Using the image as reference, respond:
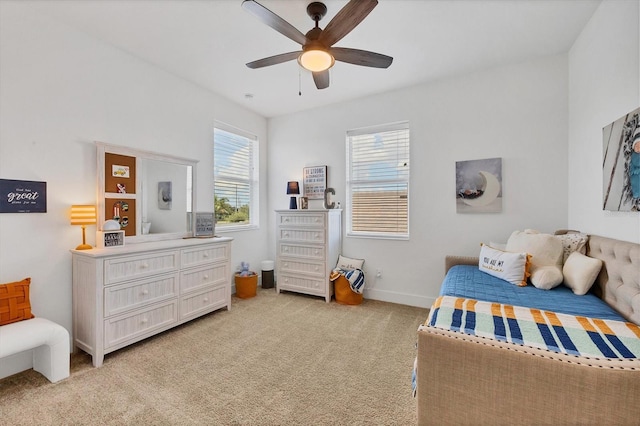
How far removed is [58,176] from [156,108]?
1.18 metres

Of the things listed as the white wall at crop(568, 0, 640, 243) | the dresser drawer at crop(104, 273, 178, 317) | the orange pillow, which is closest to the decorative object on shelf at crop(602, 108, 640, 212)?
the white wall at crop(568, 0, 640, 243)

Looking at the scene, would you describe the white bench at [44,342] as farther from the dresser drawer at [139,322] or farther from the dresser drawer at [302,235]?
the dresser drawer at [302,235]

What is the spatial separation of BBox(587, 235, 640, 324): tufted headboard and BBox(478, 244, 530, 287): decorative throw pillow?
43cm

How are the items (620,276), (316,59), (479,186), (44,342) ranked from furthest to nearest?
(479,186) < (316,59) < (44,342) < (620,276)

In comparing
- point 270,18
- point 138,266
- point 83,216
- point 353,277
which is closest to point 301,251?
point 353,277

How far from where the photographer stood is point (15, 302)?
75.5 inches

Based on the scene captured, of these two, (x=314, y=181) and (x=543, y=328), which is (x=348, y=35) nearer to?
(x=314, y=181)

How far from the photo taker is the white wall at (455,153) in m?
2.81

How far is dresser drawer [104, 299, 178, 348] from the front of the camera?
220 centimetres

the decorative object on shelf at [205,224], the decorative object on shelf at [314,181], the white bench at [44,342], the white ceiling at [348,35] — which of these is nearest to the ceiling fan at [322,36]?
the white ceiling at [348,35]

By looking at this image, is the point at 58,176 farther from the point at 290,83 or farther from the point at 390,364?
the point at 390,364

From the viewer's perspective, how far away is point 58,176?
2.26m

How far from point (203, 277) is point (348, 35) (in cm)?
282

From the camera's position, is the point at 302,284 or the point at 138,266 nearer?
the point at 138,266
